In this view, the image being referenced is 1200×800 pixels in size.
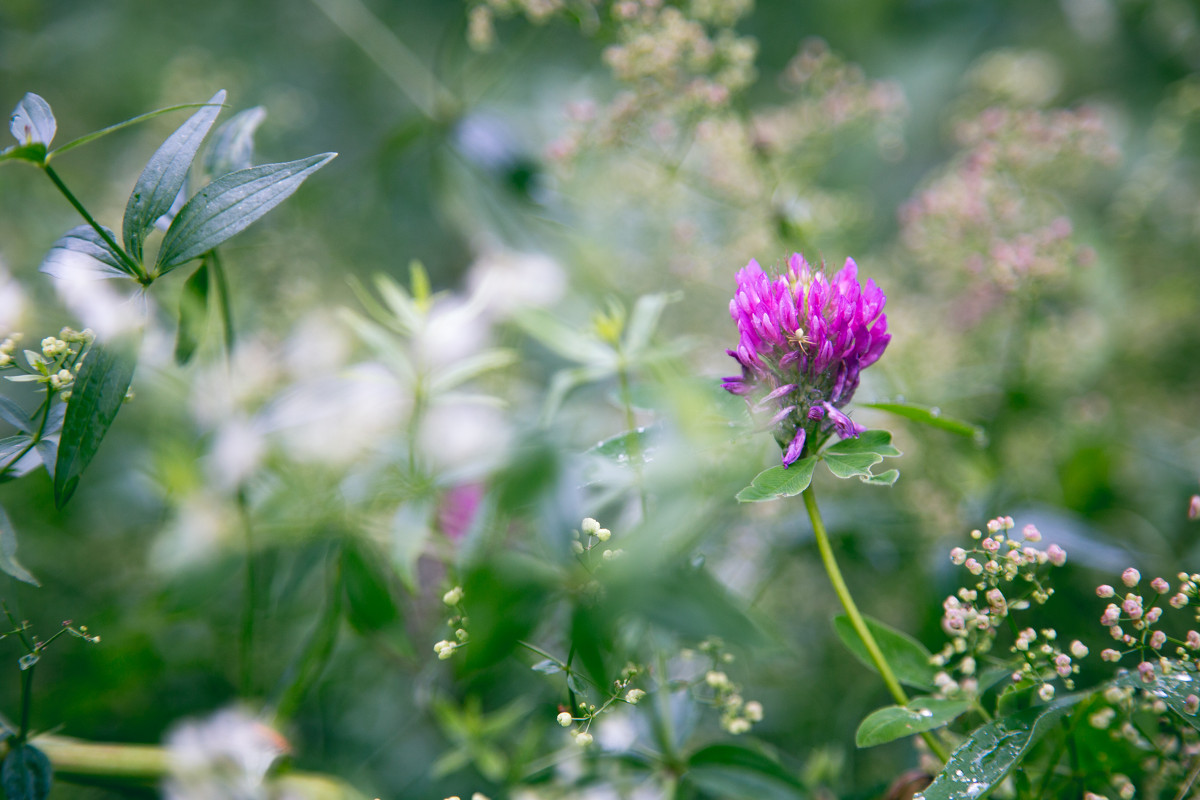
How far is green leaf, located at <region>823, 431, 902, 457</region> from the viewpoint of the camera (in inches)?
13.4

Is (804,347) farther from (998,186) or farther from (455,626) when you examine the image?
(998,186)

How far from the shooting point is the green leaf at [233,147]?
42 cm

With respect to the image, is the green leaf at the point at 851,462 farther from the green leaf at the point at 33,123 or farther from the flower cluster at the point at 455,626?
the green leaf at the point at 33,123

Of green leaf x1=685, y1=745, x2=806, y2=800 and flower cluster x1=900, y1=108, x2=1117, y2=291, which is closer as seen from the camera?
green leaf x1=685, y1=745, x2=806, y2=800

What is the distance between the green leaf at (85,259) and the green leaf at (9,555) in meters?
0.12

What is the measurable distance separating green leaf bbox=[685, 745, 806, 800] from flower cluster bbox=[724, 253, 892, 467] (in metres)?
0.20

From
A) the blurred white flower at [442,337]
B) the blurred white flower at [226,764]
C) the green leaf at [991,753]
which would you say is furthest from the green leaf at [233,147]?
the green leaf at [991,753]

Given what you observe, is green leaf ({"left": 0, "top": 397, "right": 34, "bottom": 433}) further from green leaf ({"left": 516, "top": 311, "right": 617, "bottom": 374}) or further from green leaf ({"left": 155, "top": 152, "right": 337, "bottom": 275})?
green leaf ({"left": 516, "top": 311, "right": 617, "bottom": 374})

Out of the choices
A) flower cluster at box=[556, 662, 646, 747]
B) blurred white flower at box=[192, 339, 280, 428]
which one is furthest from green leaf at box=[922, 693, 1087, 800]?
blurred white flower at box=[192, 339, 280, 428]

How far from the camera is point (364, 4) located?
1075 mm

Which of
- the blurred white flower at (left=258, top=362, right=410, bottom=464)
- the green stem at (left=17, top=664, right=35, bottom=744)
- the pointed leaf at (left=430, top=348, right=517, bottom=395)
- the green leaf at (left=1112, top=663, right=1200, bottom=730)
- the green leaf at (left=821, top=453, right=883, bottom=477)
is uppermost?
the blurred white flower at (left=258, top=362, right=410, bottom=464)

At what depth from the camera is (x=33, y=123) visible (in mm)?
334

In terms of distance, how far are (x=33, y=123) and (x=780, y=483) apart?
384 millimetres

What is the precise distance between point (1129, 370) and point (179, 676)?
3.52 feet
